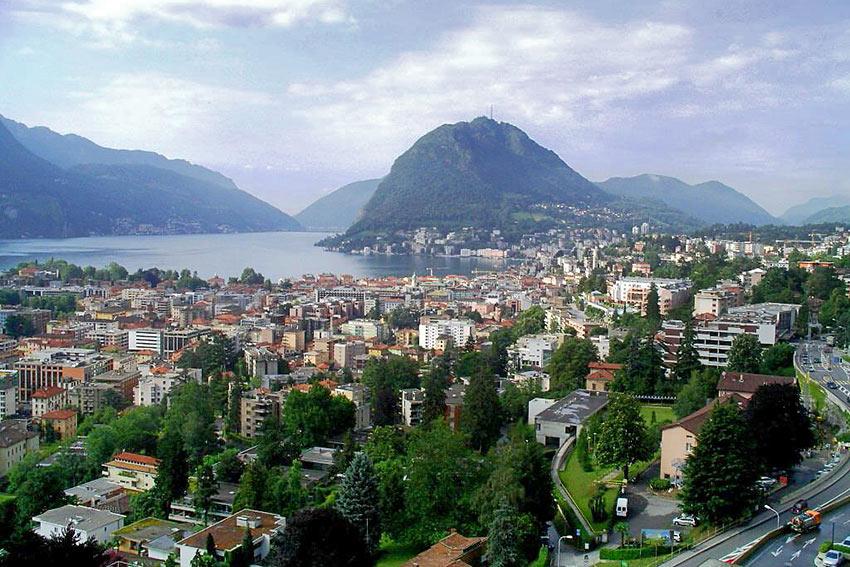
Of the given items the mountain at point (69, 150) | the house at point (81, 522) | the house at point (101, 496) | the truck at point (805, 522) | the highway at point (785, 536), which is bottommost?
the house at point (101, 496)

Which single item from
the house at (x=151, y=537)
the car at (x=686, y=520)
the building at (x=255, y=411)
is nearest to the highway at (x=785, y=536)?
the car at (x=686, y=520)

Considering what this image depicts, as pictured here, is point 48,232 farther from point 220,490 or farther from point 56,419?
point 220,490

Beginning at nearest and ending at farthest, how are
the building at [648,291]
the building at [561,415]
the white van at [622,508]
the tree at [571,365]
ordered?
the white van at [622,508], the building at [561,415], the tree at [571,365], the building at [648,291]

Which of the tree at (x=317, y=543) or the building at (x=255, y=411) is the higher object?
the tree at (x=317, y=543)

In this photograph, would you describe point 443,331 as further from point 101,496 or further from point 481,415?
point 101,496

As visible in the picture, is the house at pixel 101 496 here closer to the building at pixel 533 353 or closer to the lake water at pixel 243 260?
the building at pixel 533 353

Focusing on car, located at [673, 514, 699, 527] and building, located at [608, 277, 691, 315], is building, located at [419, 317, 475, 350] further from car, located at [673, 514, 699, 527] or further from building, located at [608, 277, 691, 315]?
car, located at [673, 514, 699, 527]

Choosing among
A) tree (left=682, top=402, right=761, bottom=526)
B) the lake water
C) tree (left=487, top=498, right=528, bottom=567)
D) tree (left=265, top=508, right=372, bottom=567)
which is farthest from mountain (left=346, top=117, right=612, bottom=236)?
tree (left=487, top=498, right=528, bottom=567)
